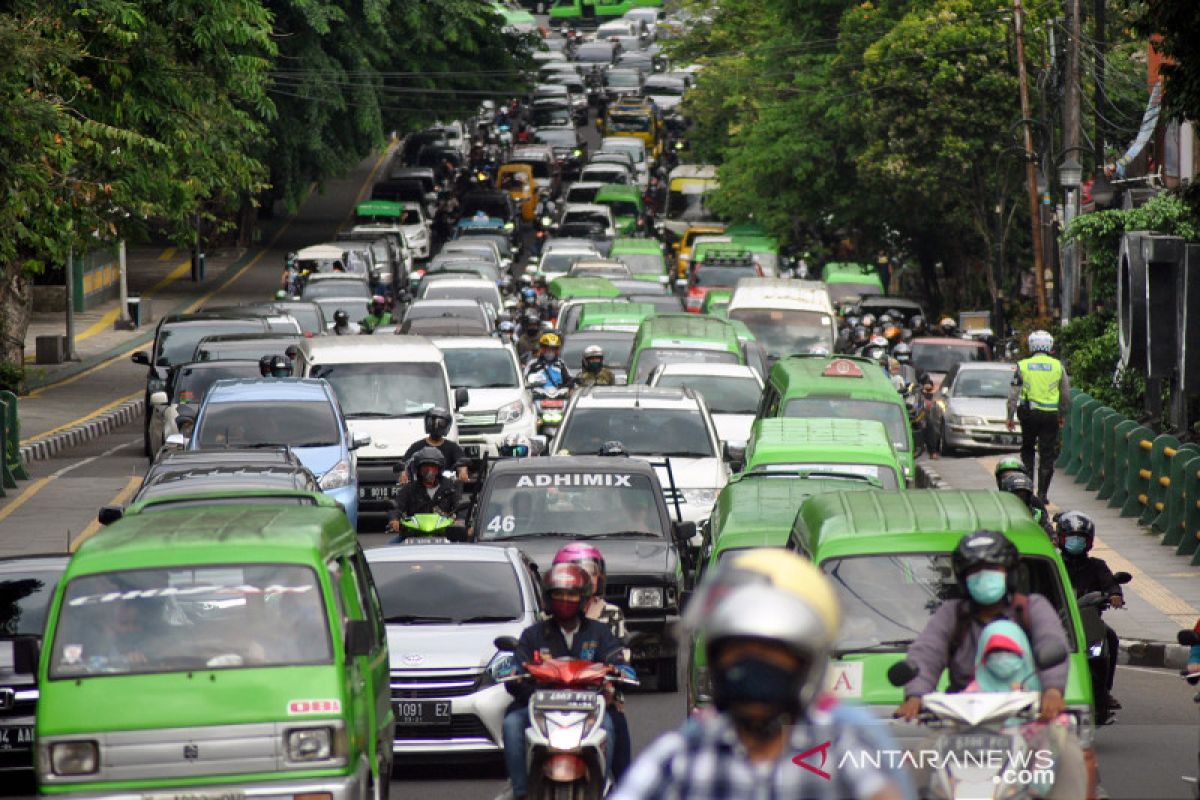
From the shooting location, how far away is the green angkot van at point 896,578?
33.2ft

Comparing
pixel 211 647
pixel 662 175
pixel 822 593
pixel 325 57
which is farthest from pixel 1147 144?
pixel 662 175

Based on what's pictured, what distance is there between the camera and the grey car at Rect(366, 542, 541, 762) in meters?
12.8

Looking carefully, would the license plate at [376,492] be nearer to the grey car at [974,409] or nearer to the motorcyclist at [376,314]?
the grey car at [974,409]

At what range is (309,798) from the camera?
30.2ft

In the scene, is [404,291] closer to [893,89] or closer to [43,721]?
[893,89]

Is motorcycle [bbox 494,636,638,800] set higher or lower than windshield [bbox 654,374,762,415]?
higher

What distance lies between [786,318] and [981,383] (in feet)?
11.3

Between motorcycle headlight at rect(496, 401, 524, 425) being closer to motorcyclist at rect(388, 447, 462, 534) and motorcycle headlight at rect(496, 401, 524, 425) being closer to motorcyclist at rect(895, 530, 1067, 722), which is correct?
motorcyclist at rect(388, 447, 462, 534)

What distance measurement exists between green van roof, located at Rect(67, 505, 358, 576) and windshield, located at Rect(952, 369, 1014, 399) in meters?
24.5

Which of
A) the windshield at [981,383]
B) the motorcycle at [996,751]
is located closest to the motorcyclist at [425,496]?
the motorcycle at [996,751]

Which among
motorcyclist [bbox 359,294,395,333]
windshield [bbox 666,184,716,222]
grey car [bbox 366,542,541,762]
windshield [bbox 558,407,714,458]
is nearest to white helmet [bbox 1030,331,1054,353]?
windshield [bbox 558,407,714,458]

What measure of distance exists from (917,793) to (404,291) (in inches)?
1796

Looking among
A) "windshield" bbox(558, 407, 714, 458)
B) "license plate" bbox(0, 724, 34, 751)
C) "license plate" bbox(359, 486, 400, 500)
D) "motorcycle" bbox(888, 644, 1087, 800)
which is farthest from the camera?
"license plate" bbox(359, 486, 400, 500)

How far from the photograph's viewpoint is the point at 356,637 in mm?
9742
